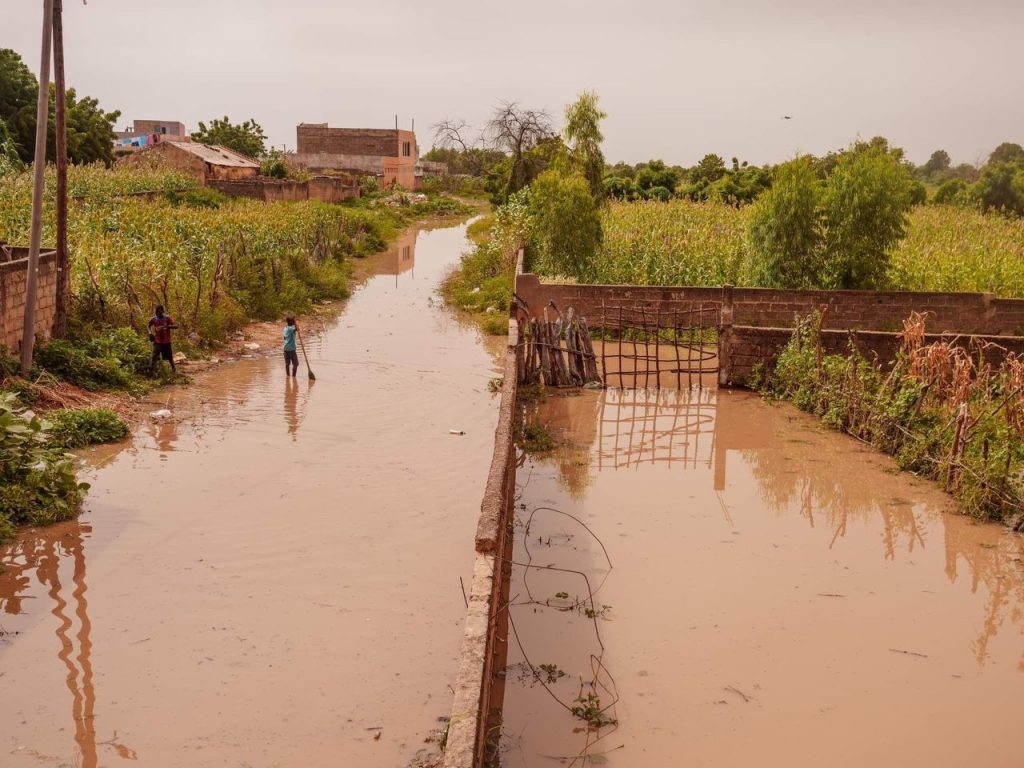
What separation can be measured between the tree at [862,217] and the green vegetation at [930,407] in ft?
18.6

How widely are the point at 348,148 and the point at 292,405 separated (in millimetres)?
58850

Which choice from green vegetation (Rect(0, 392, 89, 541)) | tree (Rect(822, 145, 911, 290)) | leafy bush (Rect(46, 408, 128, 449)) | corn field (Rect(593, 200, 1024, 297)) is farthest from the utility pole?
tree (Rect(822, 145, 911, 290))

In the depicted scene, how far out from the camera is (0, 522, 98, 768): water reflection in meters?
5.71

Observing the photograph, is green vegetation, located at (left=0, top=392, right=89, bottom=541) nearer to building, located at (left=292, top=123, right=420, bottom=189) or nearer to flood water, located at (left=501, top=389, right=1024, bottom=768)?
flood water, located at (left=501, top=389, right=1024, bottom=768)

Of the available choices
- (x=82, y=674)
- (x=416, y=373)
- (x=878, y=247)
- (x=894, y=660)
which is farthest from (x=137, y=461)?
(x=878, y=247)

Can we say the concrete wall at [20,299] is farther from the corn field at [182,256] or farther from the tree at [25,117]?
the tree at [25,117]

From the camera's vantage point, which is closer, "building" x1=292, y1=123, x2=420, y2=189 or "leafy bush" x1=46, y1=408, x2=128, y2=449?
"leafy bush" x1=46, y1=408, x2=128, y2=449

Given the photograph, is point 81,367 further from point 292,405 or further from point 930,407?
point 930,407

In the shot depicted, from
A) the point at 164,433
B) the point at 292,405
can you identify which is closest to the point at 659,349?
the point at 292,405

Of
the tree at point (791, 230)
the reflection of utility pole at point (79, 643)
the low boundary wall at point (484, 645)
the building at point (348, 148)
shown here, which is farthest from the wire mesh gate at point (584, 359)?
the building at point (348, 148)

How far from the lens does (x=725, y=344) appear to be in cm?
1415

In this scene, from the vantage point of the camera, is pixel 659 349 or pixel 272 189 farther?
pixel 272 189

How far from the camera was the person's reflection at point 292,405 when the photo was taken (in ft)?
38.6

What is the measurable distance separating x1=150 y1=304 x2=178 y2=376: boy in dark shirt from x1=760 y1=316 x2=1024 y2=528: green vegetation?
8.58 metres
